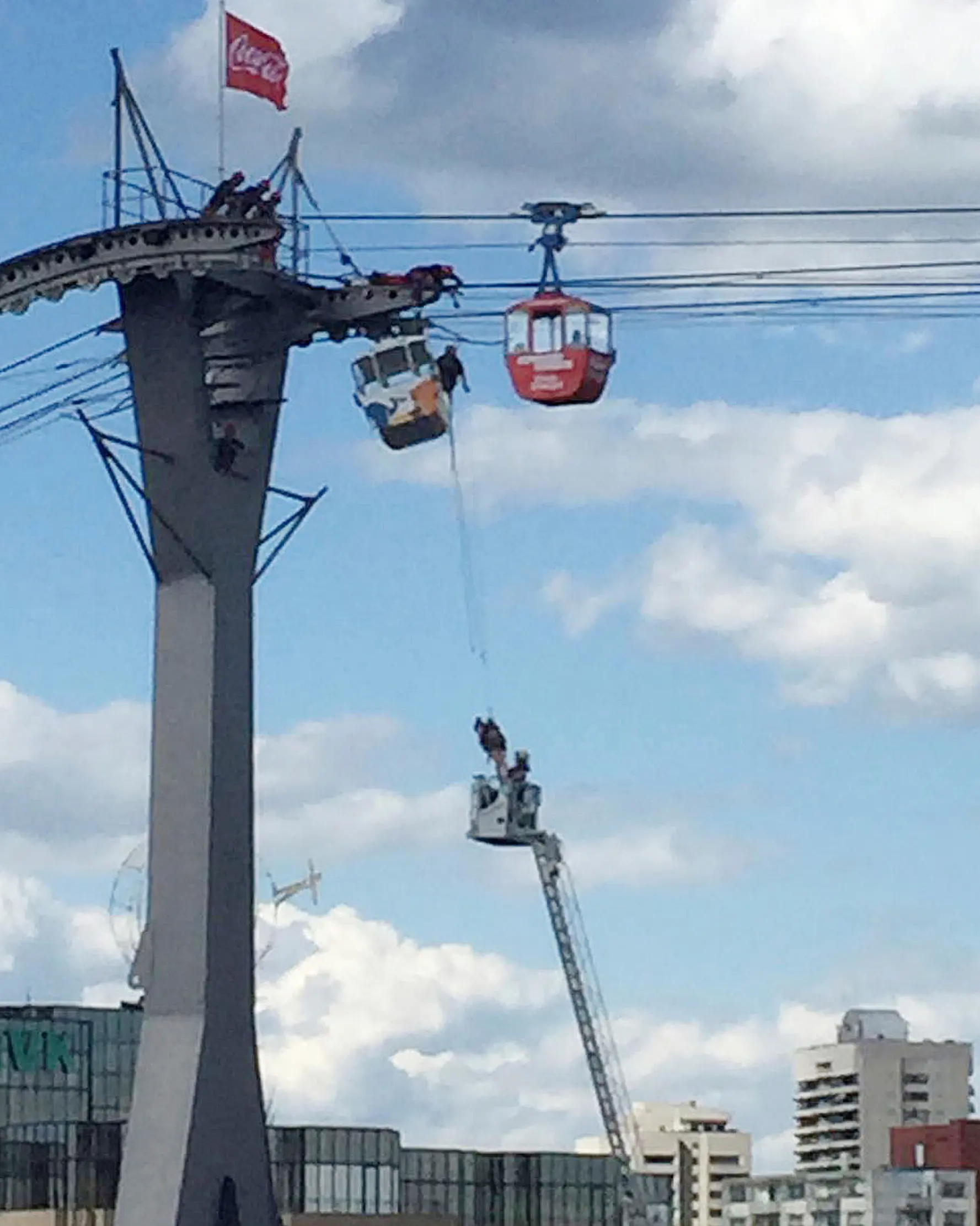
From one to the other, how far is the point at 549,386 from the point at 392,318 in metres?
3.36

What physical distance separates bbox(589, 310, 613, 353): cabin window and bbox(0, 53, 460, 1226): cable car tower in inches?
134

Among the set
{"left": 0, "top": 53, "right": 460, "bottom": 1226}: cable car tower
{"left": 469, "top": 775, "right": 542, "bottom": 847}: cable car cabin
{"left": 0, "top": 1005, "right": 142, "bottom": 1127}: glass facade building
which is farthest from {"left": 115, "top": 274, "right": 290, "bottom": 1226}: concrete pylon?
{"left": 0, "top": 1005, "right": 142, "bottom": 1127}: glass facade building

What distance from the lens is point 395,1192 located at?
139750mm

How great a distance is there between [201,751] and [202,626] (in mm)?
2366

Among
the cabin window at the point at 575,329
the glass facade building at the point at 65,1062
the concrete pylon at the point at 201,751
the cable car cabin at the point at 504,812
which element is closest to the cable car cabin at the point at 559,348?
the cabin window at the point at 575,329

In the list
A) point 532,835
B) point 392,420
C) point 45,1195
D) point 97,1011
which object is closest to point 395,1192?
point 45,1195

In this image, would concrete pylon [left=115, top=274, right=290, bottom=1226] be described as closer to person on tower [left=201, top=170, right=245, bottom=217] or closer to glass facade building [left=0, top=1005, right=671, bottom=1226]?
person on tower [left=201, top=170, right=245, bottom=217]

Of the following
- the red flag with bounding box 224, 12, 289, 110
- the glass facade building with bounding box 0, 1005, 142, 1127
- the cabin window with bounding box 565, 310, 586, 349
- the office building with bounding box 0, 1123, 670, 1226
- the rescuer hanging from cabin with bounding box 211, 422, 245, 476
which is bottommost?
the office building with bounding box 0, 1123, 670, 1226

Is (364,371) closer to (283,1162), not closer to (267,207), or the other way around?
(267,207)

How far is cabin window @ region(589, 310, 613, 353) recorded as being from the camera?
63500mm

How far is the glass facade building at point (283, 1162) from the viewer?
127938 mm

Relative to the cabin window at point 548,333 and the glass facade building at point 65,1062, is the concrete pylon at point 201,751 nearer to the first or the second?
the cabin window at point 548,333

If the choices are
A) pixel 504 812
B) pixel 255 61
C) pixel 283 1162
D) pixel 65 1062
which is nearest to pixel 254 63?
pixel 255 61

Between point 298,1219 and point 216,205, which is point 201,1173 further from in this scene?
point 298,1219
